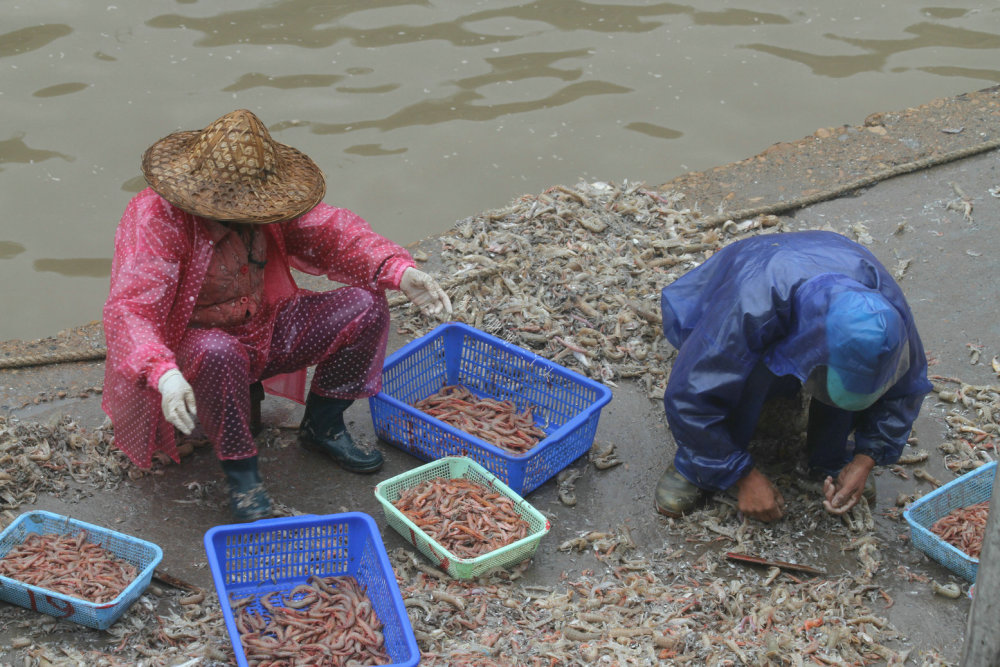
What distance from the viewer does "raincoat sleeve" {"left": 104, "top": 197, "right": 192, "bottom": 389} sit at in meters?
3.31

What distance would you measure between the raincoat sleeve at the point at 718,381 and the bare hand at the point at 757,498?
0.13 ft

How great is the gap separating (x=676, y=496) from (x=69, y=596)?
7.05 feet

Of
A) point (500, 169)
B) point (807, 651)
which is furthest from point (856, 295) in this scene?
point (500, 169)

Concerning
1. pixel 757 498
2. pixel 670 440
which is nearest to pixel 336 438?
pixel 670 440

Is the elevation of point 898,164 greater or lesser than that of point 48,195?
greater

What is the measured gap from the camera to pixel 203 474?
408cm

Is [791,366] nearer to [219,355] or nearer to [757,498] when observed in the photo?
[757,498]

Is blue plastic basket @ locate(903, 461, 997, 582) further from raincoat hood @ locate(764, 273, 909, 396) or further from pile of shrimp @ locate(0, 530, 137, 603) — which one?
pile of shrimp @ locate(0, 530, 137, 603)

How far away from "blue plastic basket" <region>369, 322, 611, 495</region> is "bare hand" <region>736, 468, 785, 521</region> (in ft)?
2.01

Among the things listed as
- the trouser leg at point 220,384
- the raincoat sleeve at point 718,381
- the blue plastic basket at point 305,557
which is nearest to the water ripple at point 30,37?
the trouser leg at point 220,384

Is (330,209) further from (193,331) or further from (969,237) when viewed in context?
(969,237)

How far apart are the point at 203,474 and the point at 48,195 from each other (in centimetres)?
349

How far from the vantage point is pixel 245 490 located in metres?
3.79

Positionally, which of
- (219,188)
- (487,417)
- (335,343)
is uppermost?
(219,188)
